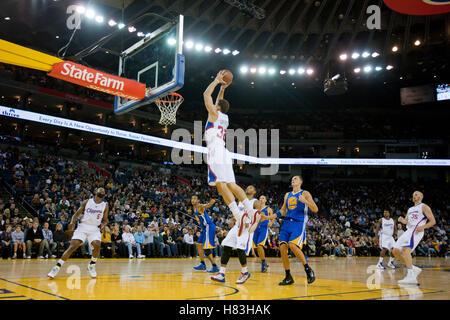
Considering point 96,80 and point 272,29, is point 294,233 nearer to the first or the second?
point 96,80

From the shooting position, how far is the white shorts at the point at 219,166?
4977 mm

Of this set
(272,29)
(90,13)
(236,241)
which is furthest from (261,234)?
(272,29)

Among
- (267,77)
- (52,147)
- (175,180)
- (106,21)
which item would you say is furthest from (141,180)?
(267,77)

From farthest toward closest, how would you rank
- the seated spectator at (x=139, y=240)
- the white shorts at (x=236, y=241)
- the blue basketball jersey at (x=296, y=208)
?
the seated spectator at (x=139, y=240) → the white shorts at (x=236, y=241) → the blue basketball jersey at (x=296, y=208)

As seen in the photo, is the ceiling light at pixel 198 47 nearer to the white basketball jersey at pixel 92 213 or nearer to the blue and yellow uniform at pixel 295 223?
the white basketball jersey at pixel 92 213

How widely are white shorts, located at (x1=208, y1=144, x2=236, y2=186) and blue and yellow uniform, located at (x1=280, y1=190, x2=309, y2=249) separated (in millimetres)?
1686

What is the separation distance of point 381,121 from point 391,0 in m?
28.4

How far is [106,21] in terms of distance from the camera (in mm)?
20188

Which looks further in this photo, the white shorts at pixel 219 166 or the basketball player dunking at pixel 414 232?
the basketball player dunking at pixel 414 232

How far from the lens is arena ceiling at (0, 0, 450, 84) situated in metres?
20.0

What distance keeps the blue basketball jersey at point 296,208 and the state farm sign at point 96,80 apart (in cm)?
524

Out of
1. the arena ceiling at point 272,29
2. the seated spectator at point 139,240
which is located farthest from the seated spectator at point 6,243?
the arena ceiling at point 272,29

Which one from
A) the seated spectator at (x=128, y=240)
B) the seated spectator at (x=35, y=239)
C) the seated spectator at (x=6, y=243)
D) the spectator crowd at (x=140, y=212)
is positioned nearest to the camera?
the seated spectator at (x=6, y=243)
